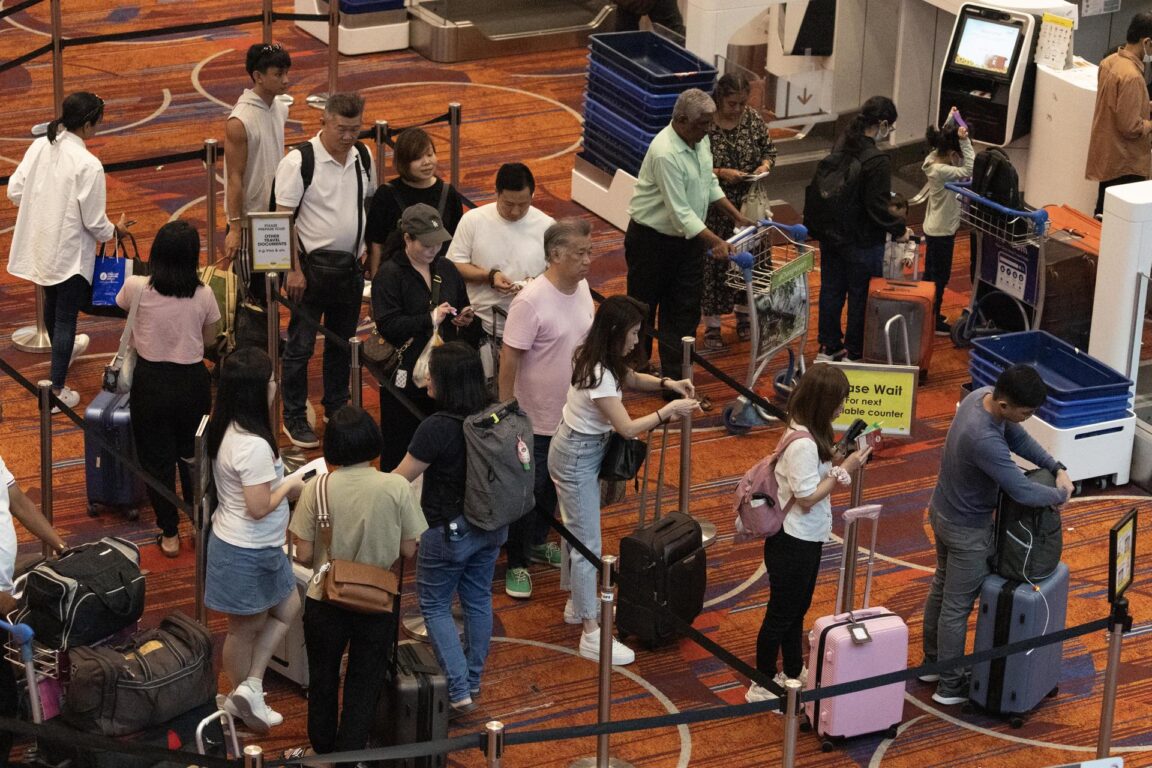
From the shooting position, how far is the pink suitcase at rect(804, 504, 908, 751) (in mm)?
6105

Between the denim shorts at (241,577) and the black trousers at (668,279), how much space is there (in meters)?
2.83

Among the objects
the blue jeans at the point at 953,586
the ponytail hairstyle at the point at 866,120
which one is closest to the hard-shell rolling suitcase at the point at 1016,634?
the blue jeans at the point at 953,586

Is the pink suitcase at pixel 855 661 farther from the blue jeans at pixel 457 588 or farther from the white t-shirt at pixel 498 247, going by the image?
the white t-shirt at pixel 498 247

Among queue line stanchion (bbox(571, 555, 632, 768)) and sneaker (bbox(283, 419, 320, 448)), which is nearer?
queue line stanchion (bbox(571, 555, 632, 768))

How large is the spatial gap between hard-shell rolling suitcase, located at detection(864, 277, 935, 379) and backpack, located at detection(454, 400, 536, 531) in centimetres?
333

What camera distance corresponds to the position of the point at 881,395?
8188 millimetres

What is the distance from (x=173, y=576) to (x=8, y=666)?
1605 millimetres

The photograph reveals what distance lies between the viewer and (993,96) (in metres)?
10.2

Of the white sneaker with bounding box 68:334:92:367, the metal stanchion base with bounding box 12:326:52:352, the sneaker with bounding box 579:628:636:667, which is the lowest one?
the sneaker with bounding box 579:628:636:667

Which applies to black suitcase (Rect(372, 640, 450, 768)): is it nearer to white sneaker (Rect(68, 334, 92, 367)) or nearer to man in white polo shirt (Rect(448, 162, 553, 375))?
man in white polo shirt (Rect(448, 162, 553, 375))

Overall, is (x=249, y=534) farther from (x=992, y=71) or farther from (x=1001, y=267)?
(x=992, y=71)

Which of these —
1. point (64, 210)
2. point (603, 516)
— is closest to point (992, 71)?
point (603, 516)

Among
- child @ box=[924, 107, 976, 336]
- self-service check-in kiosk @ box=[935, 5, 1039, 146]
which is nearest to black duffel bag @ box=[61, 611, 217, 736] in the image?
child @ box=[924, 107, 976, 336]

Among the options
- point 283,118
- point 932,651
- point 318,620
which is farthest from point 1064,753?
point 283,118
